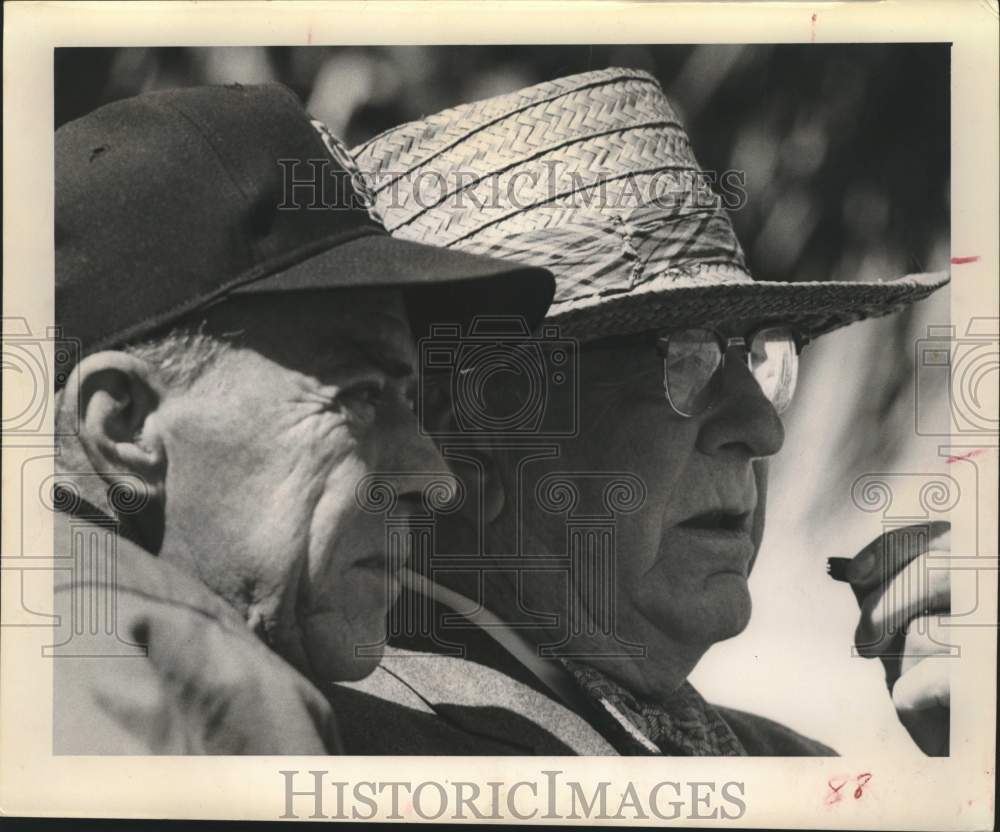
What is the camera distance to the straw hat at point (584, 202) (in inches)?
130

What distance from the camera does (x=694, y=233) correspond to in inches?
132

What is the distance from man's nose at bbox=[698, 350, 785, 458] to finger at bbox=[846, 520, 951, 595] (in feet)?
1.01

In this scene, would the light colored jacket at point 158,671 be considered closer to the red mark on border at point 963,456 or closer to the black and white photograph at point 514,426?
the black and white photograph at point 514,426

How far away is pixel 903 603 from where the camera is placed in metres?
3.53

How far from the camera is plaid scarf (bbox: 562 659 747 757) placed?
3.40 metres

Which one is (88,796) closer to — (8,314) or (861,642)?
(8,314)

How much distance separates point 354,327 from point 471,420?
362 millimetres

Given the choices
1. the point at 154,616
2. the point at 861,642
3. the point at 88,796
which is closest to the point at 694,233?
the point at 861,642

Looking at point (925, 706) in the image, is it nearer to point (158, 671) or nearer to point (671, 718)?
point (671, 718)

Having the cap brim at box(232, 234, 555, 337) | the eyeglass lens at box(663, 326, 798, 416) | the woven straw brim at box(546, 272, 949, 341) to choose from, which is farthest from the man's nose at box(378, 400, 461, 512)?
the eyeglass lens at box(663, 326, 798, 416)

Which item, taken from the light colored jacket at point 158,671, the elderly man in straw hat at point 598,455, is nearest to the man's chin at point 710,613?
the elderly man in straw hat at point 598,455

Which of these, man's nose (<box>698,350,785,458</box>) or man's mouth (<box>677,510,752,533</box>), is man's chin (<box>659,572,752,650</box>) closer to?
man's mouth (<box>677,510,752,533</box>)

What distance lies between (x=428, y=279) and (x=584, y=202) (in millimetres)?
460

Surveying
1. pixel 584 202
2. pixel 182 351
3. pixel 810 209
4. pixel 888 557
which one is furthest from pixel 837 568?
pixel 182 351
